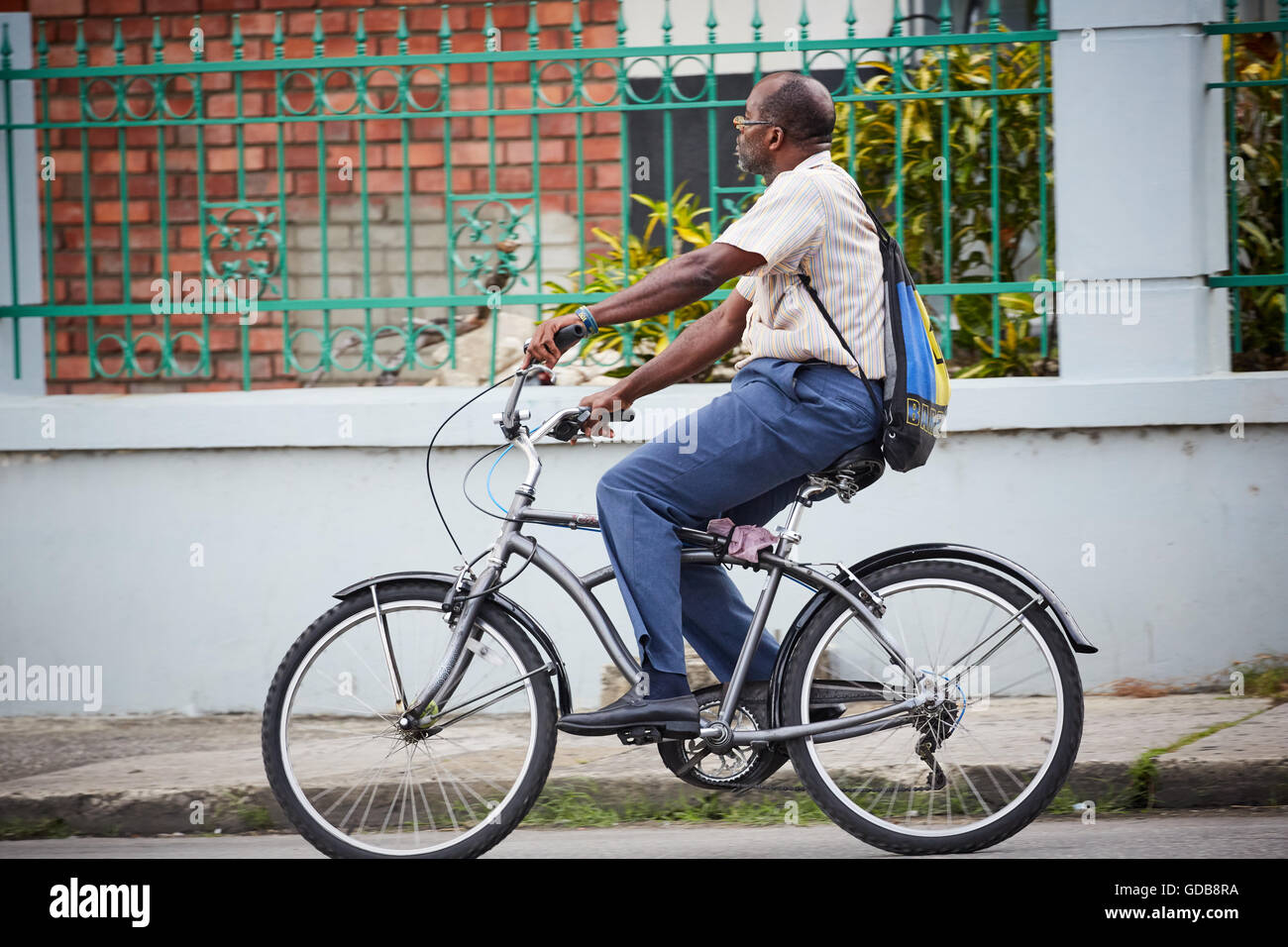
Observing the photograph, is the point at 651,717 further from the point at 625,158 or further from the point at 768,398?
the point at 625,158

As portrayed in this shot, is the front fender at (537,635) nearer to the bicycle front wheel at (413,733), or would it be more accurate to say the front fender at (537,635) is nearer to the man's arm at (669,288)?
the bicycle front wheel at (413,733)

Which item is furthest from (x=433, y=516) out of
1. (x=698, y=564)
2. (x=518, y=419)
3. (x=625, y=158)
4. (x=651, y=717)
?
(x=651, y=717)

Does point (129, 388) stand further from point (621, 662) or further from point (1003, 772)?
point (1003, 772)

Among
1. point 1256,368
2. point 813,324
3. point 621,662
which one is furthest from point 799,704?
point 1256,368

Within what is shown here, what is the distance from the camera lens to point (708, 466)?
3205 mm

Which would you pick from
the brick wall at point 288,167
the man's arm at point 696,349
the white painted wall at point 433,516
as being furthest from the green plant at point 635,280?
the man's arm at point 696,349

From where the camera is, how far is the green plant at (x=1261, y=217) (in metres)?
5.38

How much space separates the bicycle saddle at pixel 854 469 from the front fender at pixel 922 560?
19cm

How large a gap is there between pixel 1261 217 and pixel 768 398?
3.26 m

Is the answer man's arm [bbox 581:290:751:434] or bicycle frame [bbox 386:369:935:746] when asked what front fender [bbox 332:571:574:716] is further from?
man's arm [bbox 581:290:751:434]

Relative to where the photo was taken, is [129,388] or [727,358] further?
[129,388]

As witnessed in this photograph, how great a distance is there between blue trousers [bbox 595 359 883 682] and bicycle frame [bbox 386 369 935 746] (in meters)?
0.09

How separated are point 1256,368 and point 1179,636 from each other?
119 cm

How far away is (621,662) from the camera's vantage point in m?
3.32
